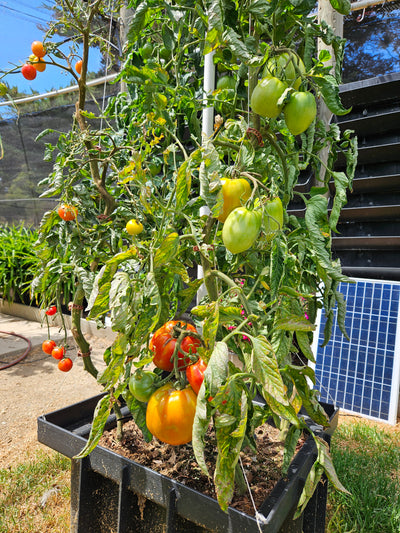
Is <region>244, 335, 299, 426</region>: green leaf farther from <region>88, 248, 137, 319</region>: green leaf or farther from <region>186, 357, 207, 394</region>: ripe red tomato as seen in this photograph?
<region>88, 248, 137, 319</region>: green leaf

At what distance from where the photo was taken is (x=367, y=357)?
6.84 feet

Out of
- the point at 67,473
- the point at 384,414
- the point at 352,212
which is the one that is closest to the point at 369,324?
the point at 384,414

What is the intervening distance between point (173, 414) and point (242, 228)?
38 centimetres

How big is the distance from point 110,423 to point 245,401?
700mm

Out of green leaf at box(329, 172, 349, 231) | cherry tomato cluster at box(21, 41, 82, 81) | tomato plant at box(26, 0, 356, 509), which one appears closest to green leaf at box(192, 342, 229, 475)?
tomato plant at box(26, 0, 356, 509)

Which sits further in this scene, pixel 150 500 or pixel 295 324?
pixel 150 500

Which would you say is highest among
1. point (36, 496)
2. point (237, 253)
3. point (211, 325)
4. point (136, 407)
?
point (237, 253)

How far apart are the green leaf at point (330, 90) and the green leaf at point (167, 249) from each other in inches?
14.9

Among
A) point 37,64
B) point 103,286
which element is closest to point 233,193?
point 103,286

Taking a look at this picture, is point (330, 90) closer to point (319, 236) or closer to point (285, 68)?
point (285, 68)

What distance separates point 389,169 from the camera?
2.36 m

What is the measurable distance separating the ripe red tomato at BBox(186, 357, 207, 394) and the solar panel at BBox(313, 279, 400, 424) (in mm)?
1435

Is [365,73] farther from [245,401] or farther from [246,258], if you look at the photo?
[245,401]

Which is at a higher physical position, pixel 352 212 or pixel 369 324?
pixel 352 212
